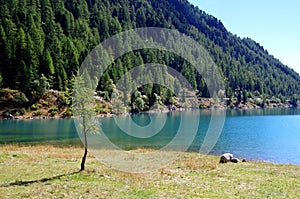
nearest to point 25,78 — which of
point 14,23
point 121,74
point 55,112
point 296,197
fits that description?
point 55,112

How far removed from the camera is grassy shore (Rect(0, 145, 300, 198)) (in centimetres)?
2004

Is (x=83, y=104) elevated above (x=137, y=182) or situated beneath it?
elevated above

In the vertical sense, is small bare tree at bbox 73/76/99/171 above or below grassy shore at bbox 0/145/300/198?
above

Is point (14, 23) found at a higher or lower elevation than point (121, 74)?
higher

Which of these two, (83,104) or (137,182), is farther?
(83,104)

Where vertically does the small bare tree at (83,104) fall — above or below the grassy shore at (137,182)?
above

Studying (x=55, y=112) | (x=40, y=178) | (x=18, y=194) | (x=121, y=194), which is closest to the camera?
(x=18, y=194)

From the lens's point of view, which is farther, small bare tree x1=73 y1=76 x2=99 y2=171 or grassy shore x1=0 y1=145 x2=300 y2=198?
small bare tree x1=73 y1=76 x2=99 y2=171

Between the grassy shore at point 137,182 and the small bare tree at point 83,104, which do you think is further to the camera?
the small bare tree at point 83,104

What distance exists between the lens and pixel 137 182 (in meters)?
24.0

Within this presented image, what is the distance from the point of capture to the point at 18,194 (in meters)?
18.7

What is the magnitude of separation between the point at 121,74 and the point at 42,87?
163 ft

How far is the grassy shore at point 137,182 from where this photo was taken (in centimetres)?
2004

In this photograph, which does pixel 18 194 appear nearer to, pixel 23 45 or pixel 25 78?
pixel 25 78
